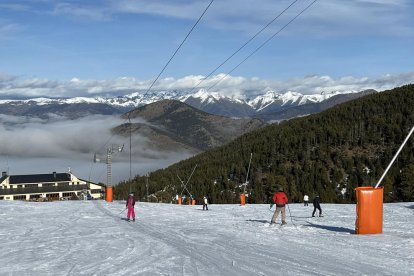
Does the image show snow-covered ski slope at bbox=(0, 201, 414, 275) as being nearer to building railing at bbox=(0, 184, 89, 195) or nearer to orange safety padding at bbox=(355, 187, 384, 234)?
orange safety padding at bbox=(355, 187, 384, 234)

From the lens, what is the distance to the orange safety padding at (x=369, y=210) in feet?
64.6

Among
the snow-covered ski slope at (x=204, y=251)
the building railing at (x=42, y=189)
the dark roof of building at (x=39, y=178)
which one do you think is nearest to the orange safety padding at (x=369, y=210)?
the snow-covered ski slope at (x=204, y=251)

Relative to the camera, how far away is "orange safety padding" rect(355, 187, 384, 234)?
19703 mm

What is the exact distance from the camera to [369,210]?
19672mm

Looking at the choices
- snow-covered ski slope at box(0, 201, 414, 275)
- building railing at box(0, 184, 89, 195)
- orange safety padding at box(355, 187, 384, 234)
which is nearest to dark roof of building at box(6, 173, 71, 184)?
building railing at box(0, 184, 89, 195)

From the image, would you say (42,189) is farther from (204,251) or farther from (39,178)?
(204,251)

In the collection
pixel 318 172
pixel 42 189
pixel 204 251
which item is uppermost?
pixel 204 251

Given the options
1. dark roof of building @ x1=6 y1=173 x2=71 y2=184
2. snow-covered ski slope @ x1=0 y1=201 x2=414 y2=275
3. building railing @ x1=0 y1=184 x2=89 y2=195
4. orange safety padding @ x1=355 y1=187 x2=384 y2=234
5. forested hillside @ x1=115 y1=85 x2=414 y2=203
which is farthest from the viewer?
dark roof of building @ x1=6 y1=173 x2=71 y2=184

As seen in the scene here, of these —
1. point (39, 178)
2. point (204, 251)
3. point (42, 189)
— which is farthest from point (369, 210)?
point (39, 178)

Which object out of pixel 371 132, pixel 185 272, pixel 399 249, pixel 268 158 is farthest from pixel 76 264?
pixel 371 132

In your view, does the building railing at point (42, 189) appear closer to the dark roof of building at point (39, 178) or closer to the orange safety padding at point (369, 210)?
the dark roof of building at point (39, 178)

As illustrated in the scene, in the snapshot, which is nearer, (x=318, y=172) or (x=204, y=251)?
(x=204, y=251)

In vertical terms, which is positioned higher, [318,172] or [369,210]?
[369,210]

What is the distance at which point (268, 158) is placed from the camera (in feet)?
646
